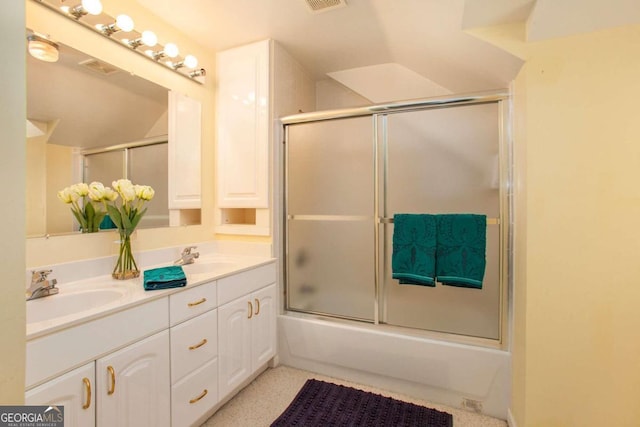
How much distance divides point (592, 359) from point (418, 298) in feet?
2.70

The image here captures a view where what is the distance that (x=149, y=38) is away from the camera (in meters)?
1.68

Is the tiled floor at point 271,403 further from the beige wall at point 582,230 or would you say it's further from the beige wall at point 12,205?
the beige wall at point 12,205

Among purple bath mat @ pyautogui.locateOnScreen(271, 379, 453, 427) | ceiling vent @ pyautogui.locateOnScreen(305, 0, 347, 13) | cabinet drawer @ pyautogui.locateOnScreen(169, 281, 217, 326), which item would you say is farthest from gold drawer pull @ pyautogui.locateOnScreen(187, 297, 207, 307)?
ceiling vent @ pyautogui.locateOnScreen(305, 0, 347, 13)

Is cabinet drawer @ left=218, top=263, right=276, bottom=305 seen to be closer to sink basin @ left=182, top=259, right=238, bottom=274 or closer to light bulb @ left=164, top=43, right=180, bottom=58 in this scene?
sink basin @ left=182, top=259, right=238, bottom=274

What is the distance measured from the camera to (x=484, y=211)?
1.68 metres

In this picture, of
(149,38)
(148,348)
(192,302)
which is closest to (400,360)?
(192,302)

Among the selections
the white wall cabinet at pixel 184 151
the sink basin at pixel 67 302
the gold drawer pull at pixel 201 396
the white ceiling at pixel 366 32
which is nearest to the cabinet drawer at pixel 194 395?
the gold drawer pull at pixel 201 396

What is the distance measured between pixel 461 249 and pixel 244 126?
167 centimetres

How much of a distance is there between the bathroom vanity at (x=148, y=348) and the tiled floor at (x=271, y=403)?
0.28 feet

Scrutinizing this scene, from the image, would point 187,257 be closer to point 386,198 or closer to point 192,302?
point 192,302

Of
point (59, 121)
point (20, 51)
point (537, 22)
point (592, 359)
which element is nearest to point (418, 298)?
point (592, 359)

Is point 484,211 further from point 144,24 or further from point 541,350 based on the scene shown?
point 144,24

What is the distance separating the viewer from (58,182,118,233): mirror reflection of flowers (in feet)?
4.74

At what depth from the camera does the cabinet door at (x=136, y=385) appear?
1071 millimetres
